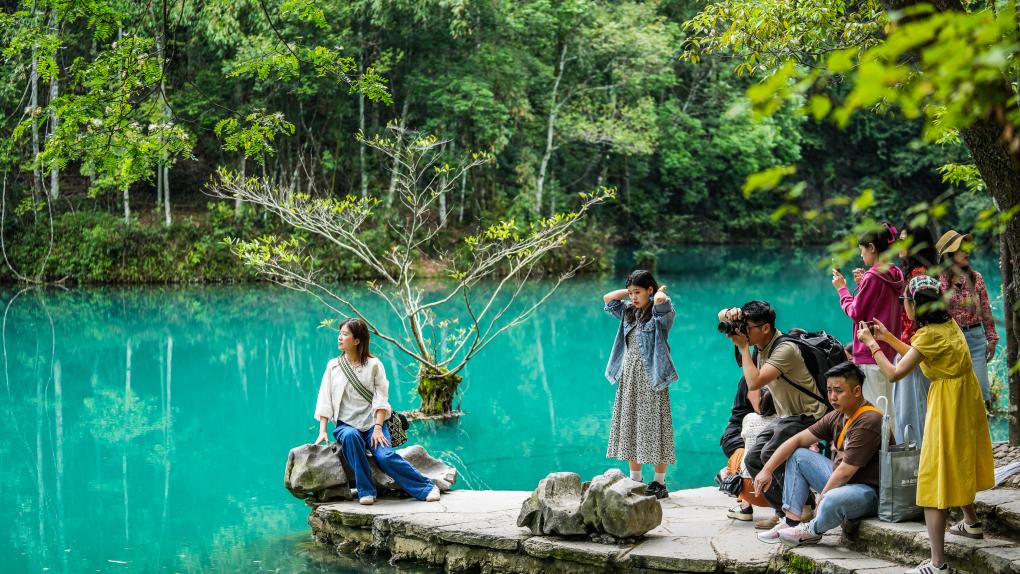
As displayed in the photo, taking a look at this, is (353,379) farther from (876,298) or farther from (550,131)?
(550,131)

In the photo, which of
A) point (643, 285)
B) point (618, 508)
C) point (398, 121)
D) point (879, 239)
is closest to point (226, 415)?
point (643, 285)

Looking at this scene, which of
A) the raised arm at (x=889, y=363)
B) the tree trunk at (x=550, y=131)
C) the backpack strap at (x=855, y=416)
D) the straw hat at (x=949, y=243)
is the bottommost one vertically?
the backpack strap at (x=855, y=416)

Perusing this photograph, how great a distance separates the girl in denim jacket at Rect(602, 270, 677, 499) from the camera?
18.4 feet

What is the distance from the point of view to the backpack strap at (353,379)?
5648mm

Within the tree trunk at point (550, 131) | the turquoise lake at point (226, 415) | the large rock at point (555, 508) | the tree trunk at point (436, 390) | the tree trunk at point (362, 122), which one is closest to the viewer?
the large rock at point (555, 508)

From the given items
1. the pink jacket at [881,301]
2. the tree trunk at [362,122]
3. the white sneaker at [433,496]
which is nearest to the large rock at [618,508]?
the white sneaker at [433,496]

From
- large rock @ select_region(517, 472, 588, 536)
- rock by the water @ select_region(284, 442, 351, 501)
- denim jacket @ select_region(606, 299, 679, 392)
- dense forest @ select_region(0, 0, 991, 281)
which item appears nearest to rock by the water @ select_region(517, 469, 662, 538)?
large rock @ select_region(517, 472, 588, 536)

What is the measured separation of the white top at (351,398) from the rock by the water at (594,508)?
1202 mm

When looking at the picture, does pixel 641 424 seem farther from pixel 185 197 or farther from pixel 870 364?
pixel 185 197

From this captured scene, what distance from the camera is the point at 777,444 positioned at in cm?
468

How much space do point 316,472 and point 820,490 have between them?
274 centimetres

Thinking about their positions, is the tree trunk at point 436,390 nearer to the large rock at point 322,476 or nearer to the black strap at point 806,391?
the large rock at point 322,476

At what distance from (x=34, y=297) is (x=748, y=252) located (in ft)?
67.5

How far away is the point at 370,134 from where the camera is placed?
25.0 metres
